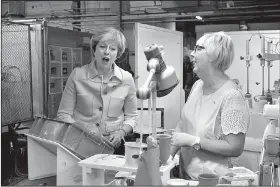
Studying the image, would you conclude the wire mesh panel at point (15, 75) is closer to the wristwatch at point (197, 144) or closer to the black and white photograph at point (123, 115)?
the black and white photograph at point (123, 115)

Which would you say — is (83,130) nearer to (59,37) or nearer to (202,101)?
(202,101)

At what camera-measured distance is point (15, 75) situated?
9.73 feet

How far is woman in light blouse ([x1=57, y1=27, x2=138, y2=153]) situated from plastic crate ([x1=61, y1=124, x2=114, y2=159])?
0.31 m

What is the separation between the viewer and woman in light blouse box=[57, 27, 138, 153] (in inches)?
85.8

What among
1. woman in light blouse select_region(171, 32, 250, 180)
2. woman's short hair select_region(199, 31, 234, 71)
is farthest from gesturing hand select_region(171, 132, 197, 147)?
woman's short hair select_region(199, 31, 234, 71)

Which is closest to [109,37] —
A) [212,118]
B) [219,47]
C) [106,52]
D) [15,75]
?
[106,52]

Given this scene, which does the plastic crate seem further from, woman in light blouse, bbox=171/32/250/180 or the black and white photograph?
woman in light blouse, bbox=171/32/250/180

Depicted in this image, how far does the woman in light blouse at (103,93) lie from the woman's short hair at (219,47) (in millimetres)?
703

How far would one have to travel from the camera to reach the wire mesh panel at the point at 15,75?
2.84 m

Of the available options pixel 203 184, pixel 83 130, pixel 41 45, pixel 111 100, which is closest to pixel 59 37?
pixel 41 45

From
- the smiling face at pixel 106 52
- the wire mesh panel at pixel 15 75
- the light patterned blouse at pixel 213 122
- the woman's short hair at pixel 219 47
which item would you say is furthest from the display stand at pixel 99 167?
the wire mesh panel at pixel 15 75

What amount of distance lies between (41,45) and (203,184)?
8.03 feet

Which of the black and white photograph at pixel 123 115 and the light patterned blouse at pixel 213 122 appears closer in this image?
the black and white photograph at pixel 123 115

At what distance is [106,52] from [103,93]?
0.89ft
